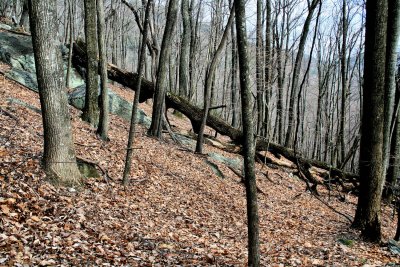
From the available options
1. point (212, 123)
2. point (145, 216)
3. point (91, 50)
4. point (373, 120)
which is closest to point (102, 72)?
point (91, 50)

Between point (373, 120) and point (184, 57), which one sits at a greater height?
point (184, 57)

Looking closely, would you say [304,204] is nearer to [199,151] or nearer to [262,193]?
[262,193]

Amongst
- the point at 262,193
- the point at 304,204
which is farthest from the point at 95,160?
the point at 304,204

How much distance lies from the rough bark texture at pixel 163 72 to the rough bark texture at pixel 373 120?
5186 millimetres

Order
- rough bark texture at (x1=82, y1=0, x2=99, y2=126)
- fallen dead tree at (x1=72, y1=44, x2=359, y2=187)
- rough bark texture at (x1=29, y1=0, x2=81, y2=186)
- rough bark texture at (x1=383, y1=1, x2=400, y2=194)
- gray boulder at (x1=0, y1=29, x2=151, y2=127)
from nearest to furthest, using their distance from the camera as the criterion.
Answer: rough bark texture at (x1=29, y1=0, x2=81, y2=186) → rough bark texture at (x1=383, y1=1, x2=400, y2=194) → rough bark texture at (x1=82, y1=0, x2=99, y2=126) → gray boulder at (x1=0, y1=29, x2=151, y2=127) → fallen dead tree at (x1=72, y1=44, x2=359, y2=187)

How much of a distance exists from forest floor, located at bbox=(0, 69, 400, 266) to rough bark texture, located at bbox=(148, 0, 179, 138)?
796 millimetres

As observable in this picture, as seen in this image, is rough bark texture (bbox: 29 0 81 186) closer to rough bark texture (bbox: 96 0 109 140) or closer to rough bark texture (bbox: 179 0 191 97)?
rough bark texture (bbox: 96 0 109 140)

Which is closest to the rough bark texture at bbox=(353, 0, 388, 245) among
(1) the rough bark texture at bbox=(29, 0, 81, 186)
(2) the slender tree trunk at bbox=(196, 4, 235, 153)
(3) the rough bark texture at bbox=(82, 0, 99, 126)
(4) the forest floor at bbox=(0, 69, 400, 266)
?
(4) the forest floor at bbox=(0, 69, 400, 266)

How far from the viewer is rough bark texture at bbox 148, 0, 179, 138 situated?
9.54 m

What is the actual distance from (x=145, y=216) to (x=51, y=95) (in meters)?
2.86

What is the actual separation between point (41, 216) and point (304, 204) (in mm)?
7966

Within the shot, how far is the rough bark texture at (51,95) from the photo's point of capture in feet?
17.9

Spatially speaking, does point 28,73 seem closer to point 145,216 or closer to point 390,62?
point 145,216

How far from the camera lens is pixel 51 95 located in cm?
568
